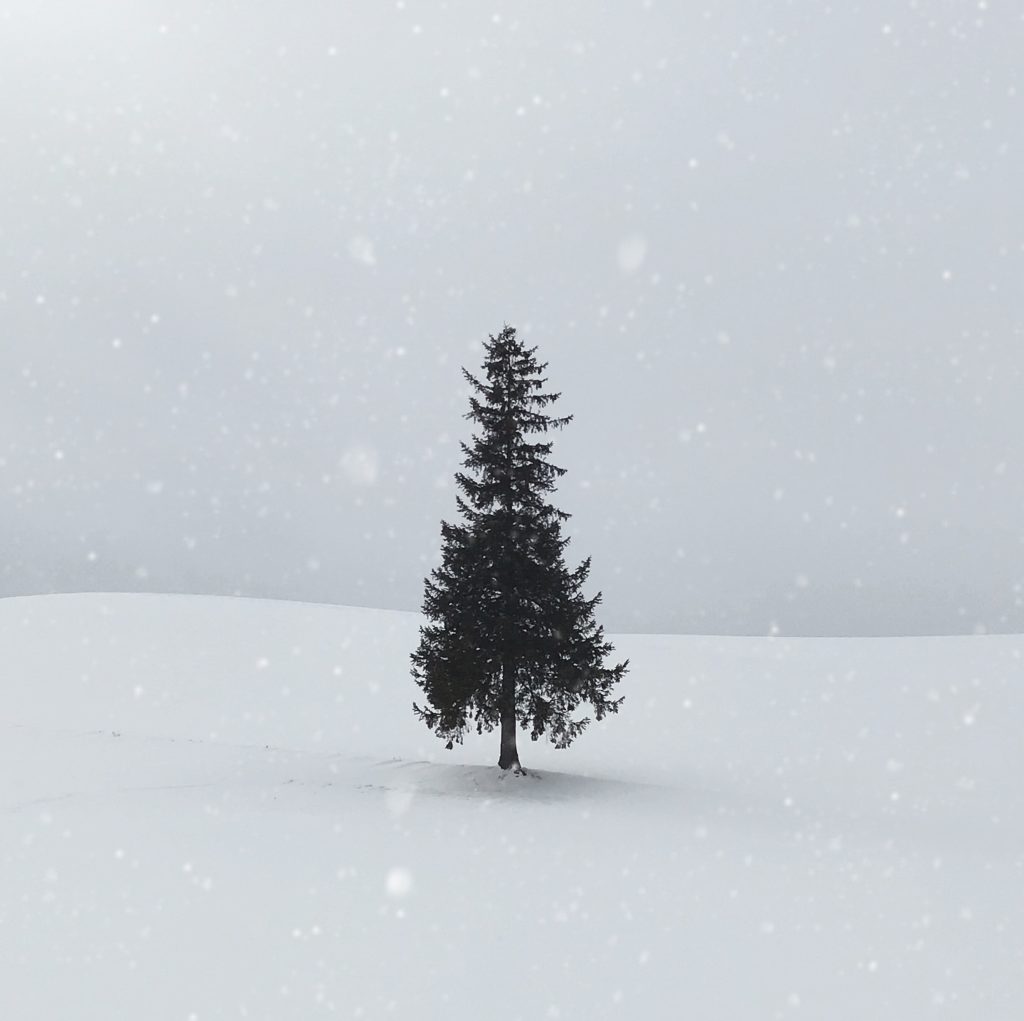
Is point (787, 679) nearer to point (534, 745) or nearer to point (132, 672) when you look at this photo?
point (534, 745)

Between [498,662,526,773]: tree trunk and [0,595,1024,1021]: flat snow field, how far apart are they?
0.53 metres

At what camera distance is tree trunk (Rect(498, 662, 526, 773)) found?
18.4 metres

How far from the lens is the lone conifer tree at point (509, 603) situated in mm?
18016

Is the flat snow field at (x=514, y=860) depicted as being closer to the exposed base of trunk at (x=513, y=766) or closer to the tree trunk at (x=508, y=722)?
the exposed base of trunk at (x=513, y=766)

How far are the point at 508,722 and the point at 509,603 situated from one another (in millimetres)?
2923

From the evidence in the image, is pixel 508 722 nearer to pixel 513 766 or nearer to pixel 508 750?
pixel 508 750

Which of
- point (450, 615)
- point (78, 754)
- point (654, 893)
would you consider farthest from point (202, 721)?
point (654, 893)

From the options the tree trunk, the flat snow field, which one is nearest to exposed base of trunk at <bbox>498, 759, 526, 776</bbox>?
the tree trunk

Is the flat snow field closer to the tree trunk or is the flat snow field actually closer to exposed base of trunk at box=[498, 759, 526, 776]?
exposed base of trunk at box=[498, 759, 526, 776]

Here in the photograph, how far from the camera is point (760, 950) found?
8852 mm

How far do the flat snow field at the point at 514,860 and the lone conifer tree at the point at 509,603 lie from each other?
189 centimetres

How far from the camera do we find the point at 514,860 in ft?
39.5

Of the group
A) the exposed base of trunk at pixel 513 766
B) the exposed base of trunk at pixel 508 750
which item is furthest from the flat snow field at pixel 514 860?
the exposed base of trunk at pixel 508 750

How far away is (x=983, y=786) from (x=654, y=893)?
13401mm
